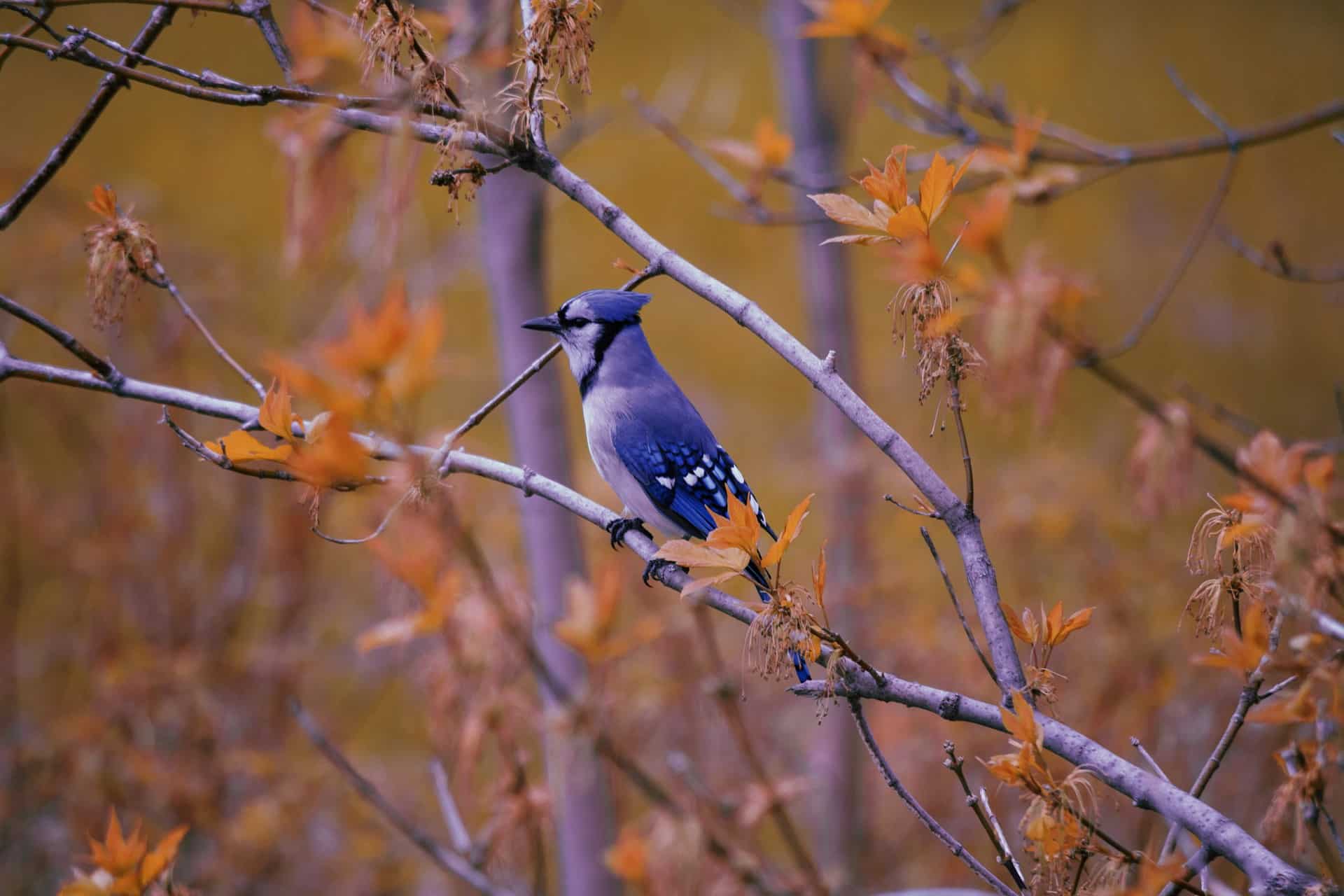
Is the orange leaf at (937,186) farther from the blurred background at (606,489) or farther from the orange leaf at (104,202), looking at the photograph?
the orange leaf at (104,202)

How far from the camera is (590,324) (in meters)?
1.87

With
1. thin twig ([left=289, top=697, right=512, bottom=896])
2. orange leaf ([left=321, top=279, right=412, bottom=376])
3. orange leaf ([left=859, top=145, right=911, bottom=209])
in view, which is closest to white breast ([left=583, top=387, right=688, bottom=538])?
thin twig ([left=289, top=697, right=512, bottom=896])

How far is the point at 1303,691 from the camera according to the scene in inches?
32.4

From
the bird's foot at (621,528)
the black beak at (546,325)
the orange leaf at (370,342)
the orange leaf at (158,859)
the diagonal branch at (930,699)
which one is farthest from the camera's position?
the black beak at (546,325)

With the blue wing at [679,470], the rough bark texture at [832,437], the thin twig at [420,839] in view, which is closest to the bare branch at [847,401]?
the blue wing at [679,470]

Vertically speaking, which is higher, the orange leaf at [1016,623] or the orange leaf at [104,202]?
the orange leaf at [104,202]

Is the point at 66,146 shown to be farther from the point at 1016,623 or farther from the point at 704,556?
the point at 1016,623

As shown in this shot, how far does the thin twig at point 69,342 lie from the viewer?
110cm

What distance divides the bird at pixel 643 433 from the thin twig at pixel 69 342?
0.76 m

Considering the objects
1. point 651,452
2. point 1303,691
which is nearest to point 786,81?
point 651,452

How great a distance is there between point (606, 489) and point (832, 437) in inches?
31.6

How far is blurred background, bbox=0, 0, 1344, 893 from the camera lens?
2617 millimetres

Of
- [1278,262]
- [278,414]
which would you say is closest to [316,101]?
[278,414]

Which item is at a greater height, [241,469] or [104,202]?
[104,202]
